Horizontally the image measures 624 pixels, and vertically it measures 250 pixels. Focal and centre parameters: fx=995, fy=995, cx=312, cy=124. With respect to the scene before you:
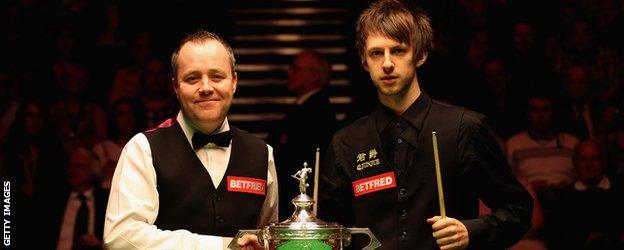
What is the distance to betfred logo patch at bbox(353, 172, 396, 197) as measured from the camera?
277 centimetres

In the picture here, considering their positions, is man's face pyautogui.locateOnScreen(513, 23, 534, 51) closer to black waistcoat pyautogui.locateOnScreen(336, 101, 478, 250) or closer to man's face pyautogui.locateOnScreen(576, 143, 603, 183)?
man's face pyautogui.locateOnScreen(576, 143, 603, 183)

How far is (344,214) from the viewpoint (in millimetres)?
2932

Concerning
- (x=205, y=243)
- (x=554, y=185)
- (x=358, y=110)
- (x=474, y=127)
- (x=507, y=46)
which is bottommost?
(x=205, y=243)

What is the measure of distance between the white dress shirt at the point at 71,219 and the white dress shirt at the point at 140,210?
8.68 ft

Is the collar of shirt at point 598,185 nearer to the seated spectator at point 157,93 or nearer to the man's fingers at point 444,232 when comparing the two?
the seated spectator at point 157,93

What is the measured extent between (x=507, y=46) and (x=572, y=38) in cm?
43

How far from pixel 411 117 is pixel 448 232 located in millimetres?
A: 467

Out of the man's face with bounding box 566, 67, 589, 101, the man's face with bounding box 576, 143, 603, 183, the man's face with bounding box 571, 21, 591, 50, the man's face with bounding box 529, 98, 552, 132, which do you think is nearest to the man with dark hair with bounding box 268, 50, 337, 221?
the man's face with bounding box 529, 98, 552, 132

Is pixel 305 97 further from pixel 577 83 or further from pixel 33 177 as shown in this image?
pixel 577 83

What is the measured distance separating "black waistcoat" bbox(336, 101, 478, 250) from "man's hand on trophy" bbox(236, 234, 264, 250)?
35 cm

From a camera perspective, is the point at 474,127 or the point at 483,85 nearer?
the point at 474,127

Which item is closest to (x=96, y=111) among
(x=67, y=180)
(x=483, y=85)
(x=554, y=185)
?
(x=67, y=180)

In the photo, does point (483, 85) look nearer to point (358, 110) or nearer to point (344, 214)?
point (358, 110)

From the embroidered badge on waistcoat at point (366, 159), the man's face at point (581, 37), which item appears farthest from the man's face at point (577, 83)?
the embroidered badge on waistcoat at point (366, 159)
